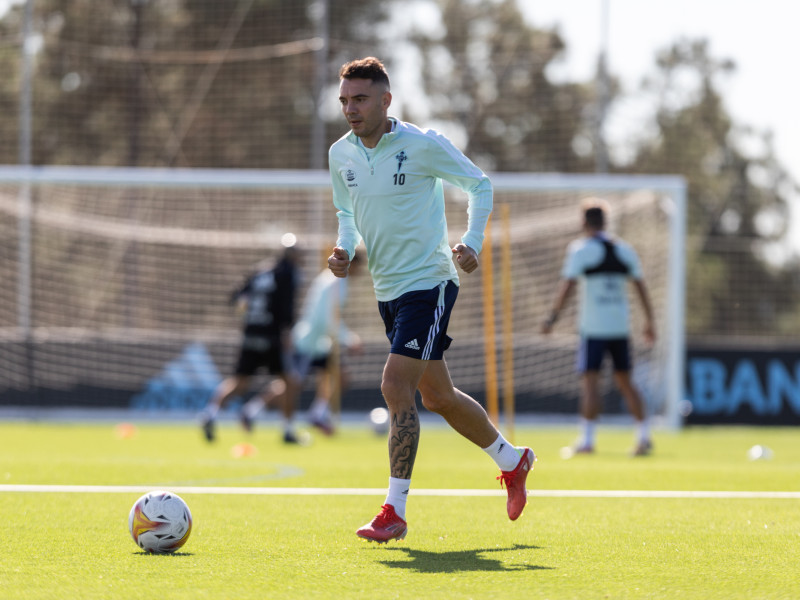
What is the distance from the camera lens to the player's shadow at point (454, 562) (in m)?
4.35

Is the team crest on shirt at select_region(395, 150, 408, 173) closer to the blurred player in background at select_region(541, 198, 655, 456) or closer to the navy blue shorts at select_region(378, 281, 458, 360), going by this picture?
the navy blue shorts at select_region(378, 281, 458, 360)

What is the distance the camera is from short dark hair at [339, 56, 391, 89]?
5.27 meters

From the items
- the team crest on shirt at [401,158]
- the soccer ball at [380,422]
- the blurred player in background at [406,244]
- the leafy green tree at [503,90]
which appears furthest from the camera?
the leafy green tree at [503,90]

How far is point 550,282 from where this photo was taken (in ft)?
56.8

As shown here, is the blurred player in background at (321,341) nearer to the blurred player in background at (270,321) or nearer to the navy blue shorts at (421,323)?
the blurred player in background at (270,321)

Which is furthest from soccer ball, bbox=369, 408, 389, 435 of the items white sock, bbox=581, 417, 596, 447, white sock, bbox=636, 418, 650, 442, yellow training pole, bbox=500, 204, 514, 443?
white sock, bbox=636, 418, 650, 442

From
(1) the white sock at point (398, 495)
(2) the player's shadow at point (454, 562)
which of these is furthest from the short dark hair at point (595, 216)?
(2) the player's shadow at point (454, 562)

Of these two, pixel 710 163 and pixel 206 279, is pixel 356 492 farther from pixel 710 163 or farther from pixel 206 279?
pixel 710 163

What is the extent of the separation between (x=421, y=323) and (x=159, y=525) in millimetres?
1424

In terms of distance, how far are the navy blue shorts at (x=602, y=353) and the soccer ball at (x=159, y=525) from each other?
6.58 meters

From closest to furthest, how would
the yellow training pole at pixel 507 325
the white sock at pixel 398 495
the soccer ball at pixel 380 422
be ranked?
1. the white sock at pixel 398 495
2. the yellow training pole at pixel 507 325
3. the soccer ball at pixel 380 422

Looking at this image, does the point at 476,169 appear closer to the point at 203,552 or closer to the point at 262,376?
the point at 203,552

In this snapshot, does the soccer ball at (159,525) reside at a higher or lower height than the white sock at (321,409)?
higher

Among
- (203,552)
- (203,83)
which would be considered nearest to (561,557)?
(203,552)
